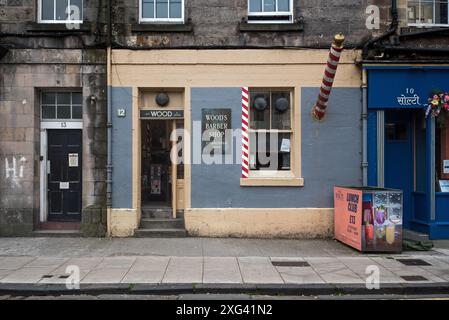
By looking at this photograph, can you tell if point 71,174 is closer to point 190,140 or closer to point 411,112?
point 190,140

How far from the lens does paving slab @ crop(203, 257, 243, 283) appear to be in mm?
7637

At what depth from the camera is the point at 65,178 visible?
11750mm

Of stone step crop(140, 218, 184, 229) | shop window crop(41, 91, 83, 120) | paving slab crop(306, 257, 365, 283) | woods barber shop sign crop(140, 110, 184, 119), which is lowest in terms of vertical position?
paving slab crop(306, 257, 365, 283)

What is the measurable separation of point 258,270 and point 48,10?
27.3 feet

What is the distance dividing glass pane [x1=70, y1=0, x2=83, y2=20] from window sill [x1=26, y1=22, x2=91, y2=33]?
34 centimetres

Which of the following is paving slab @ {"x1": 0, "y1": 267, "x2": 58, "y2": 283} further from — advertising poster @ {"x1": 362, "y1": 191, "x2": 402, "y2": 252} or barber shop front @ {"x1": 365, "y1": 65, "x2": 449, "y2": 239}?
barber shop front @ {"x1": 365, "y1": 65, "x2": 449, "y2": 239}

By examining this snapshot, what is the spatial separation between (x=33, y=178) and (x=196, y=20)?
5563 millimetres

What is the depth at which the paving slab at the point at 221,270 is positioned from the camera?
7637mm

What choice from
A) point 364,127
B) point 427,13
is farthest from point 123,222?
point 427,13

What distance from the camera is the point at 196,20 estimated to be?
11312mm

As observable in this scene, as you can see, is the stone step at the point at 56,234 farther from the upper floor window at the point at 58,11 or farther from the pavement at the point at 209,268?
the upper floor window at the point at 58,11

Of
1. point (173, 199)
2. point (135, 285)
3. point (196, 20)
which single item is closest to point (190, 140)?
point (173, 199)

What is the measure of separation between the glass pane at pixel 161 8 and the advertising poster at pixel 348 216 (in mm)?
6071

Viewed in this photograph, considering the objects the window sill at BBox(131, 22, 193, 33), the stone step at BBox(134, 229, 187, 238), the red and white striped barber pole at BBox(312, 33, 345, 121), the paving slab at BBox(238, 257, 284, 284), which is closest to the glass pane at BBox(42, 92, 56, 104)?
the window sill at BBox(131, 22, 193, 33)
